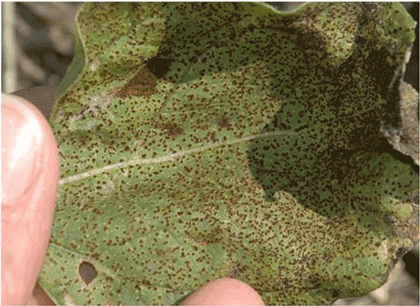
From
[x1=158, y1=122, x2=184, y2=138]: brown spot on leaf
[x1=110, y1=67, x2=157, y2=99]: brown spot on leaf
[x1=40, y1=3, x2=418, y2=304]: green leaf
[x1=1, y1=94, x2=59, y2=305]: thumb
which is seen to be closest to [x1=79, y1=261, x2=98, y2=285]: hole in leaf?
[x1=40, y1=3, x2=418, y2=304]: green leaf

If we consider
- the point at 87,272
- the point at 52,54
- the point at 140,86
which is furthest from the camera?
the point at 52,54

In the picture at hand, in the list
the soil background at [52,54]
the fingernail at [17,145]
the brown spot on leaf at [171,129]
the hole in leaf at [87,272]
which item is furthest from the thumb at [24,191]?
the soil background at [52,54]

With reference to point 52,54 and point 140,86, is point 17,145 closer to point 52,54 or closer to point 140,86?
point 140,86

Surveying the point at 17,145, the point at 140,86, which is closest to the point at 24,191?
the point at 17,145

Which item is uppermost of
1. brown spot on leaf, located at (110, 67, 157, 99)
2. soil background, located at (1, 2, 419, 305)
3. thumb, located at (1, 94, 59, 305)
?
brown spot on leaf, located at (110, 67, 157, 99)

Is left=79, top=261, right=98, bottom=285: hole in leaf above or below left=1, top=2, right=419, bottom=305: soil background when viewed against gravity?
above

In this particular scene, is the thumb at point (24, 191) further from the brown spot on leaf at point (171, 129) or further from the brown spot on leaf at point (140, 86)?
the brown spot on leaf at point (171, 129)

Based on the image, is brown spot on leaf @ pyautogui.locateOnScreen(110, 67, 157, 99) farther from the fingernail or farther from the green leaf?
the fingernail

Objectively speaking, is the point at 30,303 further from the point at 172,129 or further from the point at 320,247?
the point at 320,247
